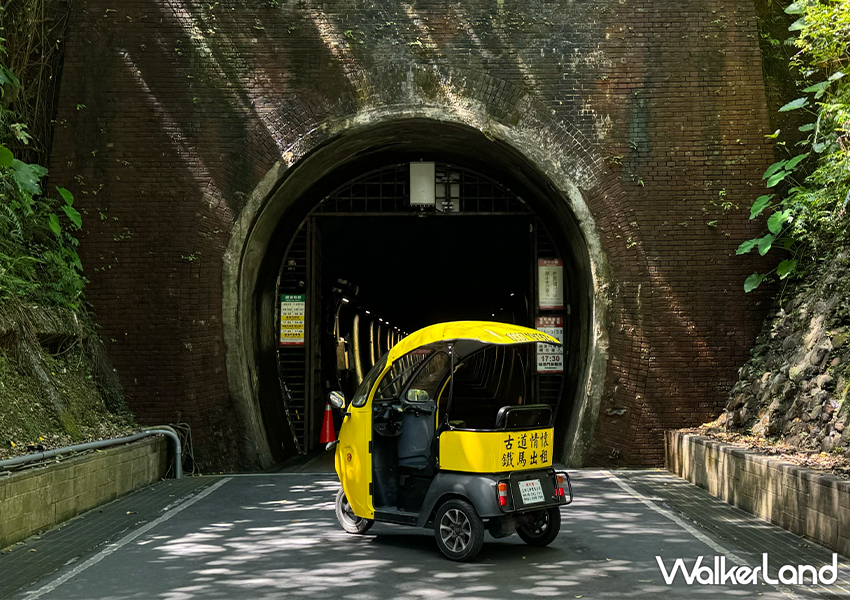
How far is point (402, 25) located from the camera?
13.2 meters

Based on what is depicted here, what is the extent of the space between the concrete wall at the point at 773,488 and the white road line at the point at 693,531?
2.87 feet

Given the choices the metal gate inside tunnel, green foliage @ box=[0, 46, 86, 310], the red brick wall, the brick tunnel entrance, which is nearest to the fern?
green foliage @ box=[0, 46, 86, 310]

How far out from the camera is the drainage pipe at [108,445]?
7.68 metres

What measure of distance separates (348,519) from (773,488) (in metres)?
4.24

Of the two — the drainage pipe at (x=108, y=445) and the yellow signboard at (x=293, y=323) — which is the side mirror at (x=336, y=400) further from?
the yellow signboard at (x=293, y=323)

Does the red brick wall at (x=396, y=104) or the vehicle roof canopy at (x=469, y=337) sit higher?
the red brick wall at (x=396, y=104)

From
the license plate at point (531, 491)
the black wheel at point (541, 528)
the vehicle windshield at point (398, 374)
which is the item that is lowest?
the black wheel at point (541, 528)

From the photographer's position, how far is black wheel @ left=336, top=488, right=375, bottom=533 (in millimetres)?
7973

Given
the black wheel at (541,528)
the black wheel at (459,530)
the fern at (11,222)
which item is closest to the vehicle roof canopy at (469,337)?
the black wheel at (459,530)

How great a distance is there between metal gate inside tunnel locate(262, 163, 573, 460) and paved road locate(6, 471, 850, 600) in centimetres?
224

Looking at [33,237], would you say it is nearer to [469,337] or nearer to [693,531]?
[469,337]

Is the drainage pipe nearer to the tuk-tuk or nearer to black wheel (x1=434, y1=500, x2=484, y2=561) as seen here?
the tuk-tuk

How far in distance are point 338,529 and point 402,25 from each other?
8232 millimetres

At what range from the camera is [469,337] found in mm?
7184
